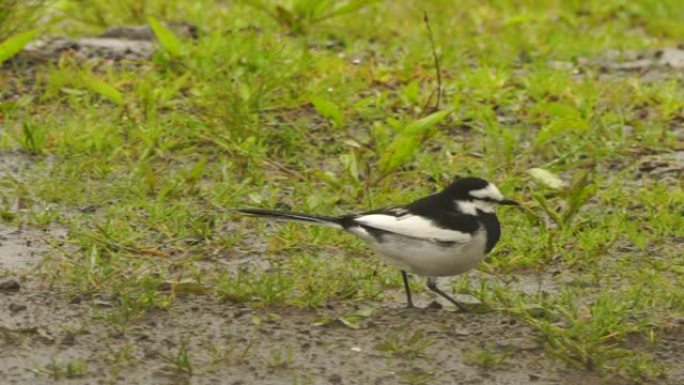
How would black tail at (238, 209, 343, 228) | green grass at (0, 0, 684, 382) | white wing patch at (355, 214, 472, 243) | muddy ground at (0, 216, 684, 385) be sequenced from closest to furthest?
muddy ground at (0, 216, 684, 385) → white wing patch at (355, 214, 472, 243) → black tail at (238, 209, 343, 228) → green grass at (0, 0, 684, 382)

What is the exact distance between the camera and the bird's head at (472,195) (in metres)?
6.20

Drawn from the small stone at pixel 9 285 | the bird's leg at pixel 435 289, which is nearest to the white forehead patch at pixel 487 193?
the bird's leg at pixel 435 289

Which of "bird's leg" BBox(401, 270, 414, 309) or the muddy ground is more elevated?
"bird's leg" BBox(401, 270, 414, 309)

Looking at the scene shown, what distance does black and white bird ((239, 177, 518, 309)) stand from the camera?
600 cm

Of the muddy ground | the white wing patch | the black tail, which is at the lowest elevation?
the muddy ground

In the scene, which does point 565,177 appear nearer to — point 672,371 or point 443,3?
point 672,371

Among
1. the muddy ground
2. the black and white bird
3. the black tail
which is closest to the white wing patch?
the black and white bird

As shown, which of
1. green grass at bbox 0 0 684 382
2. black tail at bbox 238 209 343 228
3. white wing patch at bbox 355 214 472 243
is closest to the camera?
white wing patch at bbox 355 214 472 243

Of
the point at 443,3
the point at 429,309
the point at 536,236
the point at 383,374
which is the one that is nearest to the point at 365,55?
the point at 443,3

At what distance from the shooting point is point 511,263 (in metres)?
6.71

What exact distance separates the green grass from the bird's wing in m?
0.36

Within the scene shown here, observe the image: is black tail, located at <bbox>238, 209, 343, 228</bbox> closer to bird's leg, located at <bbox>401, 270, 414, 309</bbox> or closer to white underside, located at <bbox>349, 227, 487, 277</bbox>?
white underside, located at <bbox>349, 227, 487, 277</bbox>

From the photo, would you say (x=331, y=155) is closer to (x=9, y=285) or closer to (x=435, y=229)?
(x=435, y=229)

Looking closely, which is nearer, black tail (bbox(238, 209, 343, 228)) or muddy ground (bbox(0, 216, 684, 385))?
muddy ground (bbox(0, 216, 684, 385))
